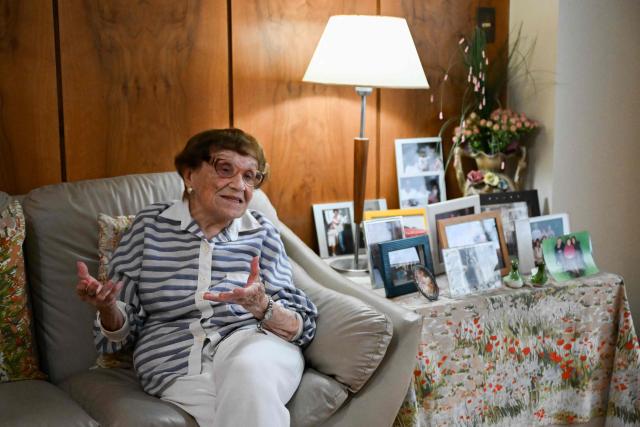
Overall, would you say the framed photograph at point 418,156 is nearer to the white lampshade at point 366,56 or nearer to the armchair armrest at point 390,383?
the white lampshade at point 366,56

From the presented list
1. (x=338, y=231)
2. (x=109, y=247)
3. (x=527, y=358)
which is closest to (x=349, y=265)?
(x=338, y=231)

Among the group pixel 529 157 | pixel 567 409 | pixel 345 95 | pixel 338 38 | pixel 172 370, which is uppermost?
pixel 338 38

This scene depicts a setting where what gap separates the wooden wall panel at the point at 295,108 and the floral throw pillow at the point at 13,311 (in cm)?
95

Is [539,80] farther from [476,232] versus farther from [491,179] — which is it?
[476,232]

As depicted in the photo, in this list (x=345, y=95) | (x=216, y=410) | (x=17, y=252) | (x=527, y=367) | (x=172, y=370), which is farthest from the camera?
(x=345, y=95)

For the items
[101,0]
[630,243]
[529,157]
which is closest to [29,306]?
[101,0]

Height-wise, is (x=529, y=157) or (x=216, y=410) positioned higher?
(x=529, y=157)

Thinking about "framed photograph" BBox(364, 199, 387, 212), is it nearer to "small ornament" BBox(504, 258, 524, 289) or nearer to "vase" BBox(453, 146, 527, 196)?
"vase" BBox(453, 146, 527, 196)

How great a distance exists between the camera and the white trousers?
1766 mm

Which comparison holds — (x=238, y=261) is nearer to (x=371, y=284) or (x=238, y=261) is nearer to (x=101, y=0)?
(x=371, y=284)

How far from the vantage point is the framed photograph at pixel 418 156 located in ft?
10.0

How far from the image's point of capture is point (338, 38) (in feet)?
8.45

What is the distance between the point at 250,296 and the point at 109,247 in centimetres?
56

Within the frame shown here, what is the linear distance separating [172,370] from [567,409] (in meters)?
1.40
